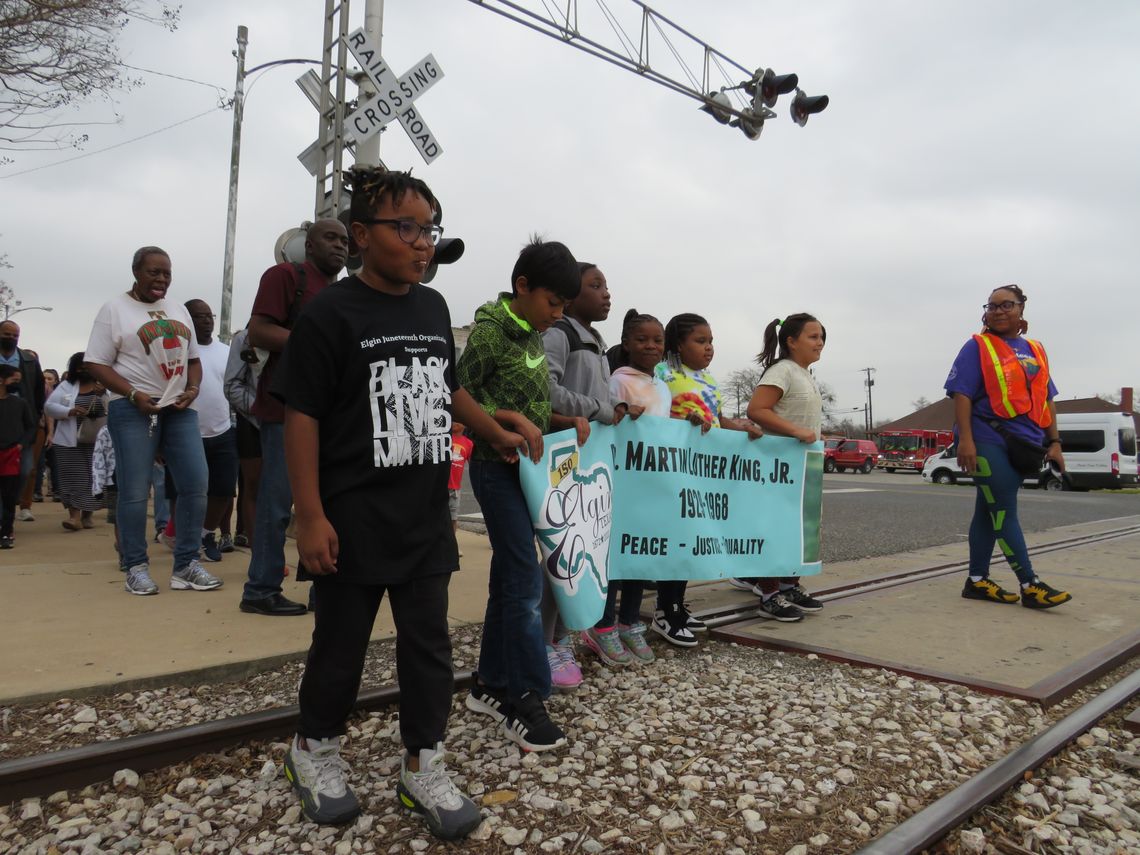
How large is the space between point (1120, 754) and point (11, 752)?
3465 millimetres

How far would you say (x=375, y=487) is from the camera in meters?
2.12

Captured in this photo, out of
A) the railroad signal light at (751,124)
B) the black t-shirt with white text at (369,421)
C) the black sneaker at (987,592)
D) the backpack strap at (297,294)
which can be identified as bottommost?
the black sneaker at (987,592)

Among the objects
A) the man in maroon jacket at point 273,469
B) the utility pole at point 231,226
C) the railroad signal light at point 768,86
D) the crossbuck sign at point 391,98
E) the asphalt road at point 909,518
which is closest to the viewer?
the man in maroon jacket at point 273,469

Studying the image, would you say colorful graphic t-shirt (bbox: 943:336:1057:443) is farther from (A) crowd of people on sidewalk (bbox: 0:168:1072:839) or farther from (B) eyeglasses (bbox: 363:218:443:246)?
(B) eyeglasses (bbox: 363:218:443:246)

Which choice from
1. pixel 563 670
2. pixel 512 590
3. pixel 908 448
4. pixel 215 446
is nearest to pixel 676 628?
pixel 563 670

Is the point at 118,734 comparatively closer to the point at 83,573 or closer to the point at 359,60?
the point at 83,573

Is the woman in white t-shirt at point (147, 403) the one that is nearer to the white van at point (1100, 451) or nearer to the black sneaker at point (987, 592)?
the black sneaker at point (987, 592)

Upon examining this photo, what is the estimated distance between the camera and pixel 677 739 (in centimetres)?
271

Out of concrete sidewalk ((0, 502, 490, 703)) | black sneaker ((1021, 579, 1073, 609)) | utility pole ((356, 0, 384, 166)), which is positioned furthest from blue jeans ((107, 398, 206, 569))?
black sneaker ((1021, 579, 1073, 609))

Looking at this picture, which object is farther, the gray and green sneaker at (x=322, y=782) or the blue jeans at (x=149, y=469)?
the blue jeans at (x=149, y=469)

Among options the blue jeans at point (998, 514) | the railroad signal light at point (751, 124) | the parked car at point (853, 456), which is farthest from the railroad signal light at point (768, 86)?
the parked car at point (853, 456)

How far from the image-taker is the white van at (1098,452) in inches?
1032

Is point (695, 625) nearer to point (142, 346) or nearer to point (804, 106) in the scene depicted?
point (142, 346)

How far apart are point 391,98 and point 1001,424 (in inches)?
202
